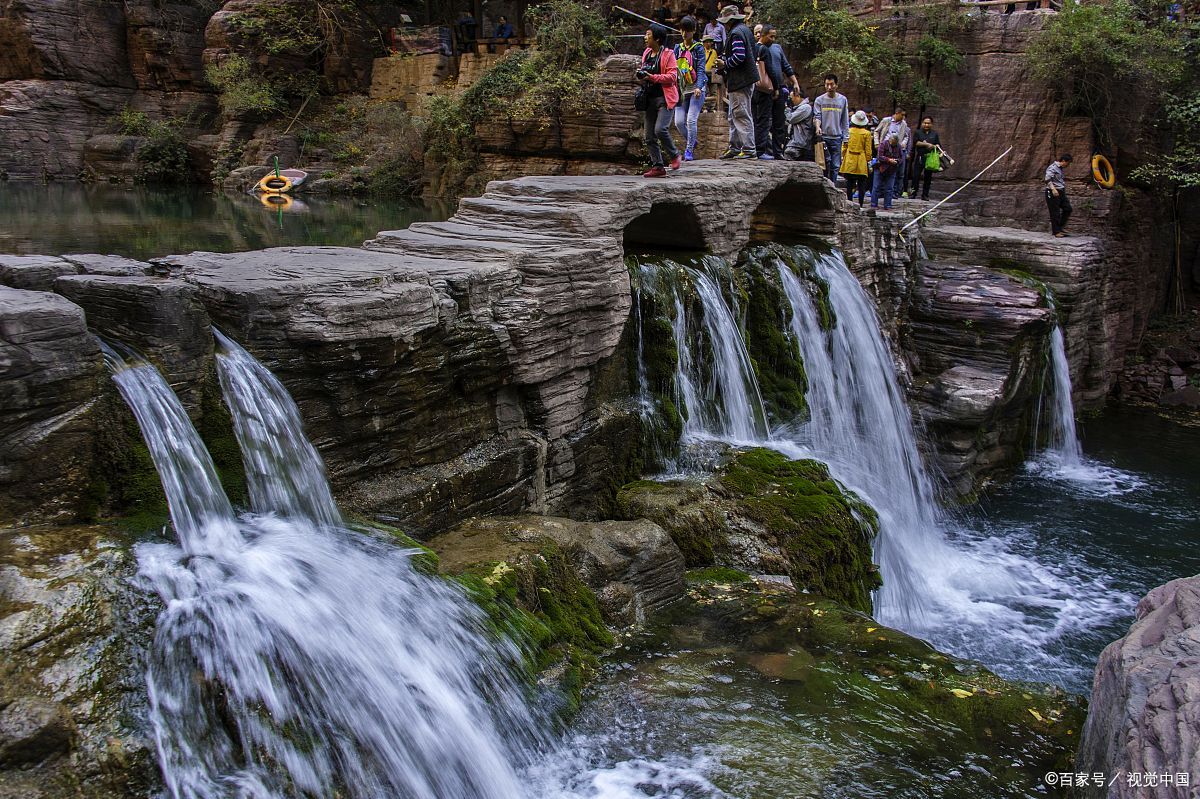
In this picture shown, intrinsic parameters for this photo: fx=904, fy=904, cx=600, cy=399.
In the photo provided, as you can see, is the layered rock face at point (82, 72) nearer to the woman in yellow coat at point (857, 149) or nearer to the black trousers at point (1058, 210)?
the woman in yellow coat at point (857, 149)

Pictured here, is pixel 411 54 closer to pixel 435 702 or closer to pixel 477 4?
pixel 477 4

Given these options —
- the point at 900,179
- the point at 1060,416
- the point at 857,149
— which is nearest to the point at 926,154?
the point at 900,179

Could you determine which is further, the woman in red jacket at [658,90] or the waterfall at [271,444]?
the woman in red jacket at [658,90]

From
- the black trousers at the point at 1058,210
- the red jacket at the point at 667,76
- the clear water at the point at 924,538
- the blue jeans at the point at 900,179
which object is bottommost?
the clear water at the point at 924,538

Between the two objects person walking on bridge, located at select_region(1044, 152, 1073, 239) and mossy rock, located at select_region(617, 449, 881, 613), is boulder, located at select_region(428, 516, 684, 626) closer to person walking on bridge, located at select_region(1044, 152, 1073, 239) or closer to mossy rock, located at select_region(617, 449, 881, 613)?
mossy rock, located at select_region(617, 449, 881, 613)

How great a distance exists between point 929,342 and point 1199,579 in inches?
311

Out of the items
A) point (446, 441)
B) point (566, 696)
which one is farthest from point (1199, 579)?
point (446, 441)

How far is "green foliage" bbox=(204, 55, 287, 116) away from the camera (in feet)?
77.2

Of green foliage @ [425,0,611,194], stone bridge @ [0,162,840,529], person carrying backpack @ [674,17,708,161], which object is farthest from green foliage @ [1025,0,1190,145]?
stone bridge @ [0,162,840,529]

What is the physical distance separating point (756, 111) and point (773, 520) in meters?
6.55

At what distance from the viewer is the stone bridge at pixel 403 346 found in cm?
415

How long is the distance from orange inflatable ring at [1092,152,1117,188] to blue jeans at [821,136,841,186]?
576 cm

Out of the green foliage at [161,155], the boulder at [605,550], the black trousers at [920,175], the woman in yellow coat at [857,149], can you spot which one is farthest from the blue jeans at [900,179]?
the green foliage at [161,155]

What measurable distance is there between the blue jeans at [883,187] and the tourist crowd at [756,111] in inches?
0.6
